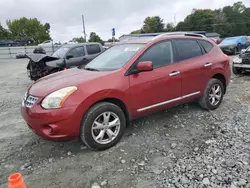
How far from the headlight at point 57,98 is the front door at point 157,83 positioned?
0.99 m

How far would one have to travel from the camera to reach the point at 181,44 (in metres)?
4.59

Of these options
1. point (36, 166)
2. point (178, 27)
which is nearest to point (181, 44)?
point (36, 166)

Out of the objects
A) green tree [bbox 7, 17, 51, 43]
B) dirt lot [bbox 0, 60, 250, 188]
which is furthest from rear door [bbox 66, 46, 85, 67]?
green tree [bbox 7, 17, 51, 43]

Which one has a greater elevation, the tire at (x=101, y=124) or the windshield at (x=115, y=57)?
the windshield at (x=115, y=57)

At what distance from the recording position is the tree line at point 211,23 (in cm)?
7375

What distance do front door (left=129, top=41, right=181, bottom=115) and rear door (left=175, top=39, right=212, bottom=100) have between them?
7.0 inches

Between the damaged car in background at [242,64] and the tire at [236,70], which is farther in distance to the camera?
the tire at [236,70]

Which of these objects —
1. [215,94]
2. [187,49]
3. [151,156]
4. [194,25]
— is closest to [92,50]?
[187,49]

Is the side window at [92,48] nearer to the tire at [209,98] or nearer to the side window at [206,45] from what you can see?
the side window at [206,45]

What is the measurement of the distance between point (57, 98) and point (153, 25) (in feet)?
266

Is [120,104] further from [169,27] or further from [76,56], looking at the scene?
[169,27]

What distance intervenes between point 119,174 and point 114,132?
812mm

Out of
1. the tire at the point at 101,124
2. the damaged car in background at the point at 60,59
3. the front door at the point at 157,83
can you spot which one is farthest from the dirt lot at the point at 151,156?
the damaged car in background at the point at 60,59

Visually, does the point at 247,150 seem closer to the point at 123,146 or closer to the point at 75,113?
the point at 123,146
